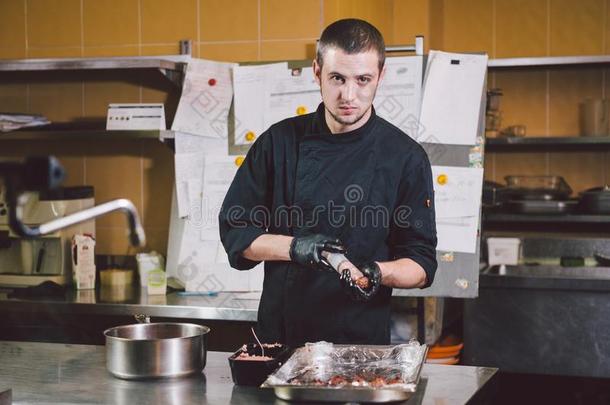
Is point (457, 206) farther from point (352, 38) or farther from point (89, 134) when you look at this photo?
point (89, 134)

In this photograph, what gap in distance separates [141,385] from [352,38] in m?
1.09

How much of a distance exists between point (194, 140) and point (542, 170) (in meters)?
2.28

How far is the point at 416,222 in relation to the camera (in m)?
2.40

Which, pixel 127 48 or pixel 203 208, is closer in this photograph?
pixel 203 208

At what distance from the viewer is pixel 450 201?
11.6 ft

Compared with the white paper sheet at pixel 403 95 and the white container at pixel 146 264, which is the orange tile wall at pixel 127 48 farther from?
the white paper sheet at pixel 403 95

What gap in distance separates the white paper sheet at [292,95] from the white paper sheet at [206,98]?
213 mm

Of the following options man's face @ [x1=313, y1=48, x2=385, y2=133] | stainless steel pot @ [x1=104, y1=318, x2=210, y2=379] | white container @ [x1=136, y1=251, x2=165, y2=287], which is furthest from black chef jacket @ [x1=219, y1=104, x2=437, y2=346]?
white container @ [x1=136, y1=251, x2=165, y2=287]

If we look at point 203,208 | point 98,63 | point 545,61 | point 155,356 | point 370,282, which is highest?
point 545,61

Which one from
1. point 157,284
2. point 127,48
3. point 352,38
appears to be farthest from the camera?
point 127,48

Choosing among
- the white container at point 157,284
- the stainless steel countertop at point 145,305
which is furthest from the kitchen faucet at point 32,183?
the white container at point 157,284

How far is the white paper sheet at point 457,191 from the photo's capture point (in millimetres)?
3527

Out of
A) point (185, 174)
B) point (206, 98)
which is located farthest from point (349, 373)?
point (206, 98)

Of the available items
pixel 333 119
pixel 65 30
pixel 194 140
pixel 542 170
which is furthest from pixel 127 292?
pixel 542 170
